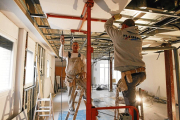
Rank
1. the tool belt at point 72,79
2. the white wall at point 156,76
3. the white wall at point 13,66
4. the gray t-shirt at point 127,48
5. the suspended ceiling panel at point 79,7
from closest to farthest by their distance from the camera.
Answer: the suspended ceiling panel at point 79,7 < the gray t-shirt at point 127,48 < the white wall at point 13,66 < the tool belt at point 72,79 < the white wall at point 156,76

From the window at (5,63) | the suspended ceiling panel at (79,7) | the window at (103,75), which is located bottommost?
the window at (103,75)

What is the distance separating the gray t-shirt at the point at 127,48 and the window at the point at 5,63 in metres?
1.77

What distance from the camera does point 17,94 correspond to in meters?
2.23

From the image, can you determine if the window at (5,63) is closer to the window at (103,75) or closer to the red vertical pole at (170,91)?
the red vertical pole at (170,91)

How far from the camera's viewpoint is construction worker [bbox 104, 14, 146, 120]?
1.29m

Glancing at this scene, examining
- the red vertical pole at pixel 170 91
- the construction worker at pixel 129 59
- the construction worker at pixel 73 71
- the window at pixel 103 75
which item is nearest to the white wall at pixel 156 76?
the red vertical pole at pixel 170 91

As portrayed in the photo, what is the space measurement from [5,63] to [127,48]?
2.07 m

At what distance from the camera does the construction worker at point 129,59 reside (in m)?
1.29

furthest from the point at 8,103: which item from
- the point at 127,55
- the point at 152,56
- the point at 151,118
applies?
the point at 152,56

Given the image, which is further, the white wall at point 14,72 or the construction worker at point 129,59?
the white wall at point 14,72

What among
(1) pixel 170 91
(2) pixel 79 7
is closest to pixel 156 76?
(1) pixel 170 91

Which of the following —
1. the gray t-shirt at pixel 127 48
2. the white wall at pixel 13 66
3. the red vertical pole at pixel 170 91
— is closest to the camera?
the gray t-shirt at pixel 127 48

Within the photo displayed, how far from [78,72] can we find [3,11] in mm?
1503

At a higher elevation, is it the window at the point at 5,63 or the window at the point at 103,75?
the window at the point at 5,63
